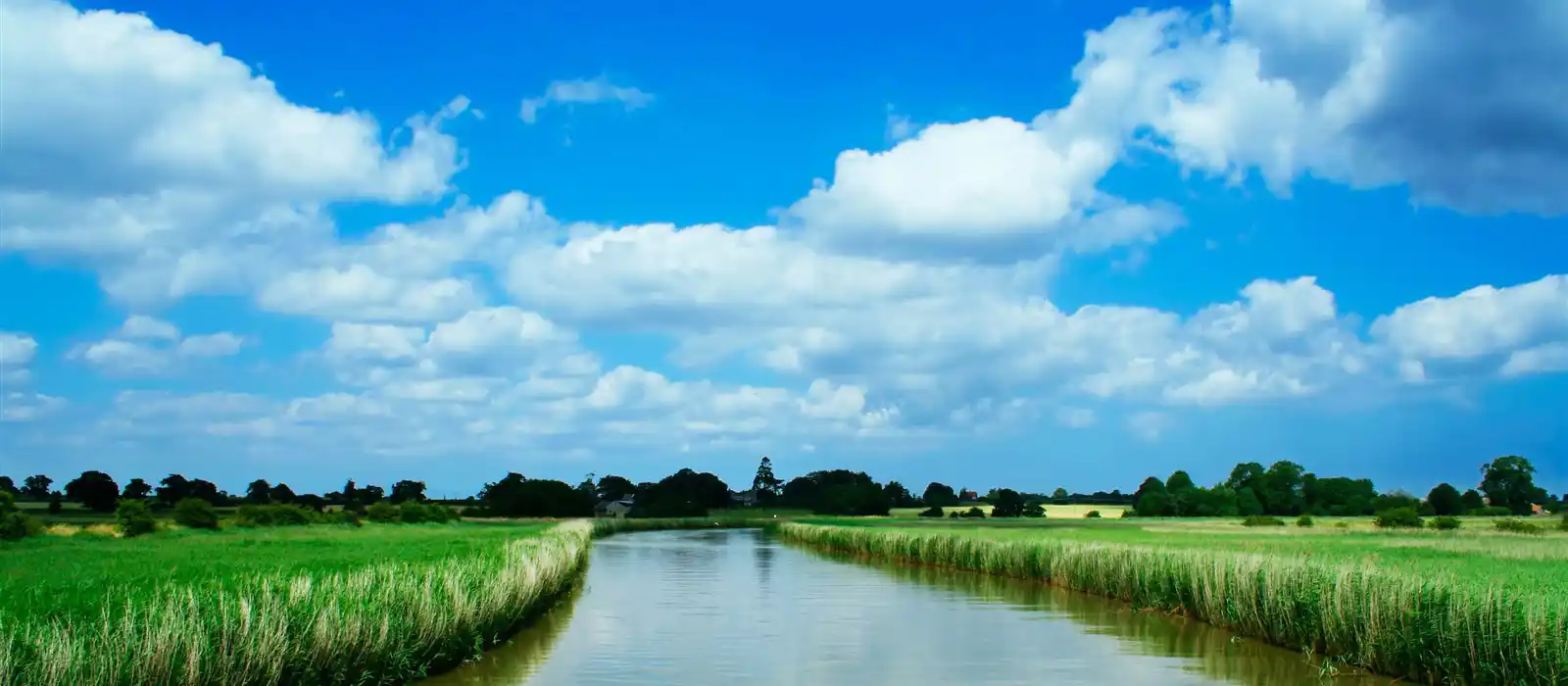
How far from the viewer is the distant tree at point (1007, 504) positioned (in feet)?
452

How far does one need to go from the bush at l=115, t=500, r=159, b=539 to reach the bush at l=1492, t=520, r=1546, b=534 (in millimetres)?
67915

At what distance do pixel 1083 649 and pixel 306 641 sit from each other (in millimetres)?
13053

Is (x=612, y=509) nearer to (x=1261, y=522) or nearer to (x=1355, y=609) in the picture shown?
(x=1261, y=522)

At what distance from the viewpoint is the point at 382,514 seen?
89438 millimetres

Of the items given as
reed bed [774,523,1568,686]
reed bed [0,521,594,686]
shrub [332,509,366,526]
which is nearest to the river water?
reed bed [774,523,1568,686]

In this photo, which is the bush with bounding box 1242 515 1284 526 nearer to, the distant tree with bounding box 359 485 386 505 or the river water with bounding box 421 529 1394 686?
the river water with bounding box 421 529 1394 686

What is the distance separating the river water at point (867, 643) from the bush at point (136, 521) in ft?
84.5

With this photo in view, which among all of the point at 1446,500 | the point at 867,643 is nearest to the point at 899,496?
the point at 1446,500

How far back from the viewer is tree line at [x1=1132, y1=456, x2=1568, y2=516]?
120750 millimetres

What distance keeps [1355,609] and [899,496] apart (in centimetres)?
16610

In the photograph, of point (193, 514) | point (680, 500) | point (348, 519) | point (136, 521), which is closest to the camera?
point (136, 521)

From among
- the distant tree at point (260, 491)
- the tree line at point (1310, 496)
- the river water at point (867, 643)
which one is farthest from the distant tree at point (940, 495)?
the river water at point (867, 643)

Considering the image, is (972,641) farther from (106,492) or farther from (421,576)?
(106,492)

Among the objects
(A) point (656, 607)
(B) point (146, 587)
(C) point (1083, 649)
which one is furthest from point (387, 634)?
(A) point (656, 607)
